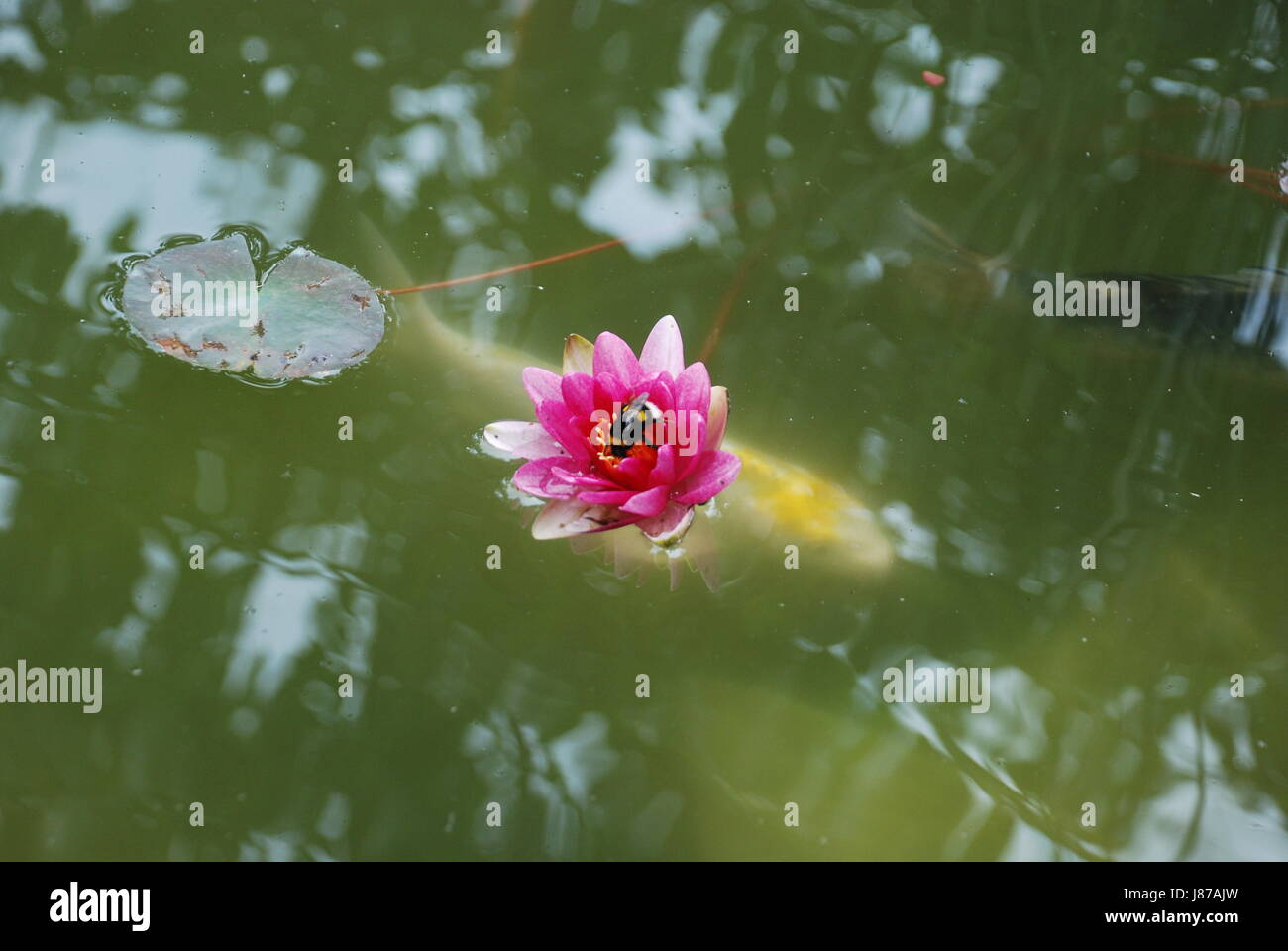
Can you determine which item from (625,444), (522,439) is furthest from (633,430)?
(522,439)

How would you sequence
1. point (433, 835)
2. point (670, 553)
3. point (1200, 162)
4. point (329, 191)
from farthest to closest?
point (1200, 162) < point (329, 191) < point (670, 553) < point (433, 835)

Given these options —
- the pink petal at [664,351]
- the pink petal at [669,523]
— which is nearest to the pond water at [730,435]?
the pink petal at [669,523]

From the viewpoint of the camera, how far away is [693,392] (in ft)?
6.06

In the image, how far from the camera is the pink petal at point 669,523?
6.14 ft

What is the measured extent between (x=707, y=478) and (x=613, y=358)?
0.30 meters

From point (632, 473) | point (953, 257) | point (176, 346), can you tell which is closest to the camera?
point (632, 473)

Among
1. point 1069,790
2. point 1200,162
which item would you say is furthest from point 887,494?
point 1200,162

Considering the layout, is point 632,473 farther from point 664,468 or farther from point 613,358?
point 613,358

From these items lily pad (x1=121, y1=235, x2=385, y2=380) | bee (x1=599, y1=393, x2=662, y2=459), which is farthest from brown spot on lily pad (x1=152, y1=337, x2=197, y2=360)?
bee (x1=599, y1=393, x2=662, y2=459)

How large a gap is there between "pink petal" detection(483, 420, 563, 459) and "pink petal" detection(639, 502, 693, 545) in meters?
0.23

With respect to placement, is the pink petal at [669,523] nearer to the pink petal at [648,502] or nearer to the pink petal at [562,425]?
the pink petal at [648,502]

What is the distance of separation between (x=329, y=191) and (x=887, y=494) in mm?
1458

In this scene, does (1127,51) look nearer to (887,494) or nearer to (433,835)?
(887,494)

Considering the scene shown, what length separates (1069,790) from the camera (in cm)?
184
